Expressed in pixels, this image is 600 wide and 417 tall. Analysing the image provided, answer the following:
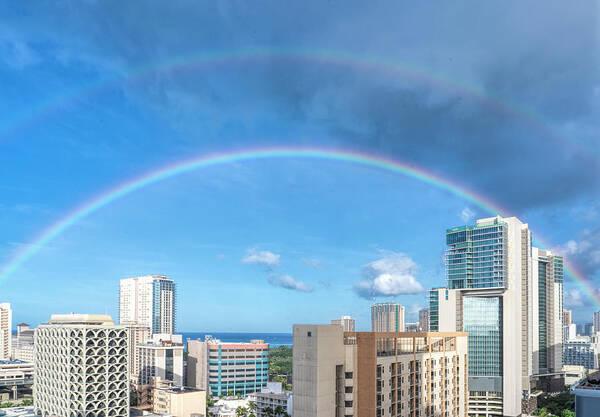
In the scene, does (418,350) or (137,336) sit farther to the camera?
(137,336)

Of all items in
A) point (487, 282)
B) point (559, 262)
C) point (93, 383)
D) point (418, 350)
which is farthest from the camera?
point (559, 262)

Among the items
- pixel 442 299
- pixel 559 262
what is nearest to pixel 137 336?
pixel 442 299

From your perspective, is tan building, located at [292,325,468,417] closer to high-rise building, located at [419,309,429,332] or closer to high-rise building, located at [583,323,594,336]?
high-rise building, located at [419,309,429,332]

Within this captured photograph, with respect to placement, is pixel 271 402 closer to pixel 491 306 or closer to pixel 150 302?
pixel 491 306

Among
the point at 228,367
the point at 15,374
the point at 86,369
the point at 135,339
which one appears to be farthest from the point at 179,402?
the point at 135,339

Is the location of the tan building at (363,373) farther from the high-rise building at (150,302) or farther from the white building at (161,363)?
the high-rise building at (150,302)

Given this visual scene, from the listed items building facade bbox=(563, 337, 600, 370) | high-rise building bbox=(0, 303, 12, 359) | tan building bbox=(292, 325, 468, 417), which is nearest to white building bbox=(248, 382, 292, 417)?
tan building bbox=(292, 325, 468, 417)

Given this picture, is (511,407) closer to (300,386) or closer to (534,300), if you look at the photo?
(534,300)
